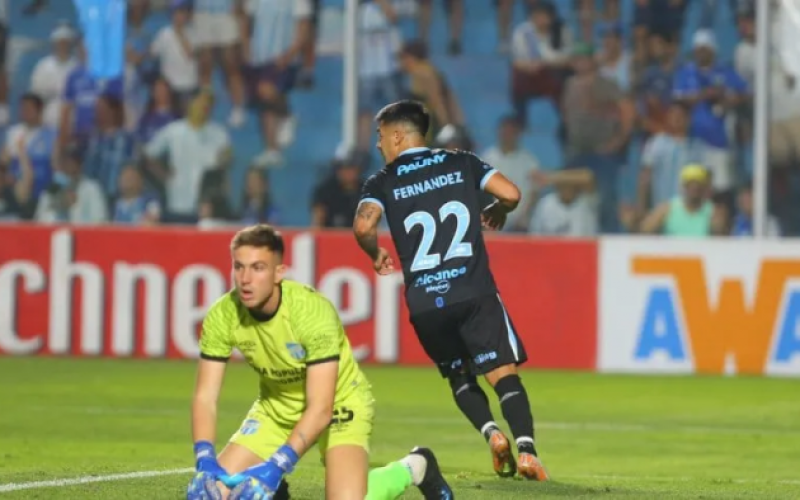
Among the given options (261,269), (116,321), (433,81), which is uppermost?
(433,81)

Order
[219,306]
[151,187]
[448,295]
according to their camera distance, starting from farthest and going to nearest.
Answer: [151,187] < [448,295] < [219,306]

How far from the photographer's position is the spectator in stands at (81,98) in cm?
1980

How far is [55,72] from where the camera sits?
20.1 metres

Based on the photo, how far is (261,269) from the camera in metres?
6.46

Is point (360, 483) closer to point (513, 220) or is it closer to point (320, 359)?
point (320, 359)

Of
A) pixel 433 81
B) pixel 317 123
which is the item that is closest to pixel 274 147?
pixel 317 123

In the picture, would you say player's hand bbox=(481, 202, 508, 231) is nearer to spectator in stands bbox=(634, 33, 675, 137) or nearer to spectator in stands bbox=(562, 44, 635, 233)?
spectator in stands bbox=(562, 44, 635, 233)

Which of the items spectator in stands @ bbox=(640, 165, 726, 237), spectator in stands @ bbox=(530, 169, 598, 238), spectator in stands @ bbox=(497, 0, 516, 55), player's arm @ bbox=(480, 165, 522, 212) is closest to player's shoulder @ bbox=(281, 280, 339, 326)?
player's arm @ bbox=(480, 165, 522, 212)

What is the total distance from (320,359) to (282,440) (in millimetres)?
733

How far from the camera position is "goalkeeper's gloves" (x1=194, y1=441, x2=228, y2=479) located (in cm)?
625

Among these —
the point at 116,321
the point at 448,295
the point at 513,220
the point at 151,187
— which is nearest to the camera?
the point at 448,295

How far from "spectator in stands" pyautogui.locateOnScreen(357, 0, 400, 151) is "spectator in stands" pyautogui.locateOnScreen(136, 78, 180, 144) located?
213cm

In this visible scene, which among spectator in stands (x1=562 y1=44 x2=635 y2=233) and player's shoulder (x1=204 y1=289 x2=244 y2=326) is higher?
spectator in stands (x1=562 y1=44 x2=635 y2=233)

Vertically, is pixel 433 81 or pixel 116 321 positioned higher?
pixel 433 81
